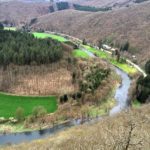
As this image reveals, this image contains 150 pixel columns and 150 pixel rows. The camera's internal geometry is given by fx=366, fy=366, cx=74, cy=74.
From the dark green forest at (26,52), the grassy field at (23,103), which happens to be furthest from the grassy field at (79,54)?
the grassy field at (23,103)

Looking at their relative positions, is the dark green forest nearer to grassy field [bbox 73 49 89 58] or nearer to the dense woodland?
grassy field [bbox 73 49 89 58]

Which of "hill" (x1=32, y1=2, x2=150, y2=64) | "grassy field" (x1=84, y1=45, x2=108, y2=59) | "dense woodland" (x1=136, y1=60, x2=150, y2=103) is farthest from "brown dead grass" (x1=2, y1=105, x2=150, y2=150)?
"hill" (x1=32, y1=2, x2=150, y2=64)

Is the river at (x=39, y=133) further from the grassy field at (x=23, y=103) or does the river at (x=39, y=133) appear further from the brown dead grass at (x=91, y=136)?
the brown dead grass at (x=91, y=136)

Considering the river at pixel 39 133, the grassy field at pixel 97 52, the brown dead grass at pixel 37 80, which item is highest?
the brown dead grass at pixel 37 80

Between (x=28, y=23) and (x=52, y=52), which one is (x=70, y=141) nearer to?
(x=52, y=52)

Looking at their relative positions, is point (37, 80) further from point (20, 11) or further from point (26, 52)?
point (20, 11)

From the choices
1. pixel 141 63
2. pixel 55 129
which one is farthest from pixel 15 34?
pixel 55 129
